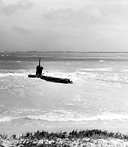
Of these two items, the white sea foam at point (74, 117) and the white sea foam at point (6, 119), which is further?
the white sea foam at point (74, 117)

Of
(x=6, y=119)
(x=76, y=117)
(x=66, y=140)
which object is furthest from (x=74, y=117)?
(x=66, y=140)

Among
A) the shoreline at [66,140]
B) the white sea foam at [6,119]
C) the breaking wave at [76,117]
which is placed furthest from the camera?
the breaking wave at [76,117]

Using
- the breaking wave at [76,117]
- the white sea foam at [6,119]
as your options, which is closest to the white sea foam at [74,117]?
the breaking wave at [76,117]

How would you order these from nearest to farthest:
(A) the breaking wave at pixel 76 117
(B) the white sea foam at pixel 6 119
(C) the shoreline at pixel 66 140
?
1. (C) the shoreline at pixel 66 140
2. (B) the white sea foam at pixel 6 119
3. (A) the breaking wave at pixel 76 117

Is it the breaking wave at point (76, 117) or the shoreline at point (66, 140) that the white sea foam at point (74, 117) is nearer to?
the breaking wave at point (76, 117)

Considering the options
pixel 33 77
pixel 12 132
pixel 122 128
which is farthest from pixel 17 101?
pixel 33 77

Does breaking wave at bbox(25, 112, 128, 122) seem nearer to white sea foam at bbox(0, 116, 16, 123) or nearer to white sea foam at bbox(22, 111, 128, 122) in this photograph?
white sea foam at bbox(22, 111, 128, 122)

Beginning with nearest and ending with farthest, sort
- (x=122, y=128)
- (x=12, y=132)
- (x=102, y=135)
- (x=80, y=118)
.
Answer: (x=102, y=135)
(x=12, y=132)
(x=122, y=128)
(x=80, y=118)

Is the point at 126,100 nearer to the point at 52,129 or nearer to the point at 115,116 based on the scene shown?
the point at 115,116

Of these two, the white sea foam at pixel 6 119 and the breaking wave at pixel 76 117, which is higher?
the breaking wave at pixel 76 117

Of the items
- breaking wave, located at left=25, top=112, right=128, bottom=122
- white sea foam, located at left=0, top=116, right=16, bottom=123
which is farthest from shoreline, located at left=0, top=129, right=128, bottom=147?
white sea foam, located at left=0, top=116, right=16, bottom=123

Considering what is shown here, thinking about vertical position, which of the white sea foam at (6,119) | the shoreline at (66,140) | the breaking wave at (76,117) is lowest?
the white sea foam at (6,119)
